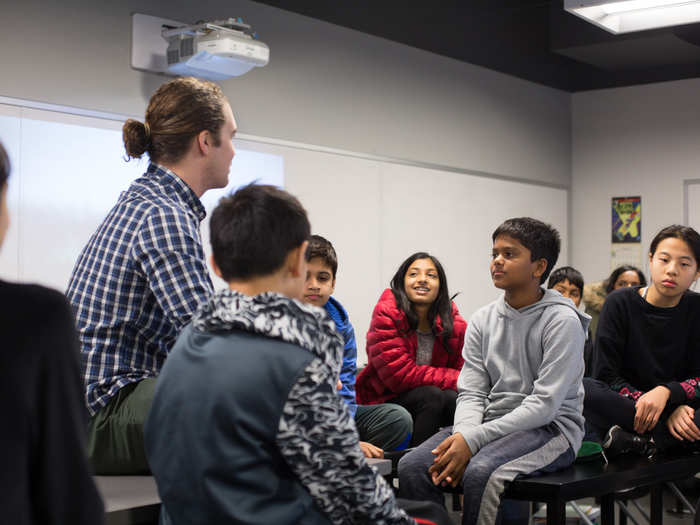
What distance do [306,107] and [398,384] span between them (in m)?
2.01

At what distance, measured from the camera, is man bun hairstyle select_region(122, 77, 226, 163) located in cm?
192

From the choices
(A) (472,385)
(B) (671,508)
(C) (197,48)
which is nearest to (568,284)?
(B) (671,508)

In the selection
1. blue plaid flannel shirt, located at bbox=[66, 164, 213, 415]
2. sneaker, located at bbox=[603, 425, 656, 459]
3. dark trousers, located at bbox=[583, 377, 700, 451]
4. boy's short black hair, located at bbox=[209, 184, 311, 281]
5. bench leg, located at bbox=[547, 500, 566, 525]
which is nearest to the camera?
boy's short black hair, located at bbox=[209, 184, 311, 281]

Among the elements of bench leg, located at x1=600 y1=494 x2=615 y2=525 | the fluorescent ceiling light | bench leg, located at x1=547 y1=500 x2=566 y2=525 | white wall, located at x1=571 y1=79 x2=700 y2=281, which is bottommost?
bench leg, located at x1=600 y1=494 x2=615 y2=525

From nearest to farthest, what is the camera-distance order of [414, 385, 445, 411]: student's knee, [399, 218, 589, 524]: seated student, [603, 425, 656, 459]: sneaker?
[399, 218, 589, 524]: seated student → [603, 425, 656, 459]: sneaker → [414, 385, 445, 411]: student's knee

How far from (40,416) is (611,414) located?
260 cm

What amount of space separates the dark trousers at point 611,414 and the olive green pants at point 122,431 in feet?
6.26

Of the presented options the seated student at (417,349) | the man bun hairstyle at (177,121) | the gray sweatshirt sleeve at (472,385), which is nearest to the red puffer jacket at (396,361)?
the seated student at (417,349)

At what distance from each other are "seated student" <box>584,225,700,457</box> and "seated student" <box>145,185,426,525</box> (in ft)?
6.24

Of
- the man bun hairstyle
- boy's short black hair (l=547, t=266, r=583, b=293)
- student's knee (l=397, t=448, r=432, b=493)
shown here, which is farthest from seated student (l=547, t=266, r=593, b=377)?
the man bun hairstyle

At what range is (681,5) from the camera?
4652 millimetres

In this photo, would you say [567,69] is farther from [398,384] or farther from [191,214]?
[191,214]

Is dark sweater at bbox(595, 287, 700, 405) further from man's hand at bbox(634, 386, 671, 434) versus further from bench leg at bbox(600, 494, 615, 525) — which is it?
bench leg at bbox(600, 494, 615, 525)

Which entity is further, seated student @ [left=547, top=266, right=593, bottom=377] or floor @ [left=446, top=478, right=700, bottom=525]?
seated student @ [left=547, top=266, right=593, bottom=377]
